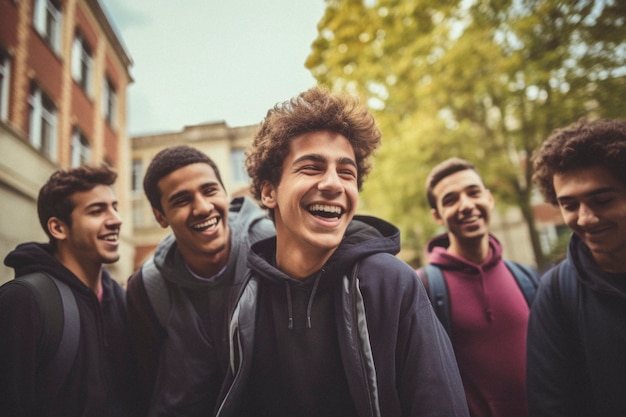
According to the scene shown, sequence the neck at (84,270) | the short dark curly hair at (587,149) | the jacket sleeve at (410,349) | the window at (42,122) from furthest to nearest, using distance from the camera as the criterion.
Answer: the window at (42,122)
the neck at (84,270)
the short dark curly hair at (587,149)
the jacket sleeve at (410,349)

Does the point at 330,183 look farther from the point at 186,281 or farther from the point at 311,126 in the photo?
the point at 186,281

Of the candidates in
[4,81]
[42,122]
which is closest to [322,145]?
[4,81]

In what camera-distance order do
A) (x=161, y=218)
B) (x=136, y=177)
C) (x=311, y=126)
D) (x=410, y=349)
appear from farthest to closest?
(x=136, y=177) < (x=161, y=218) < (x=311, y=126) < (x=410, y=349)

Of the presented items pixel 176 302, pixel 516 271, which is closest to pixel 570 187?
pixel 516 271

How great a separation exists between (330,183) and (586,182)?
4.82 ft

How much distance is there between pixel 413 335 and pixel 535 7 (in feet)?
17.7

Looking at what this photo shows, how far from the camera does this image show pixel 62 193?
298 centimetres

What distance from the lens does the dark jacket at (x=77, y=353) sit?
6.92 feet

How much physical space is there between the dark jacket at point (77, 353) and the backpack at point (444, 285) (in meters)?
2.18

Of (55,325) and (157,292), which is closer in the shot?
(55,325)

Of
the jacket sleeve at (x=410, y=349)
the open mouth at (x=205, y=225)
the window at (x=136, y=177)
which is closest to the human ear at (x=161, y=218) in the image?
the open mouth at (x=205, y=225)

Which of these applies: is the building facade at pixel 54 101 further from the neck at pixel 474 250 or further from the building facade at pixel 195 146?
the building facade at pixel 195 146

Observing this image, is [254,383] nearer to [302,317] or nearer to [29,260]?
[302,317]

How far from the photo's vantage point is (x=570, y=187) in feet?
7.14
